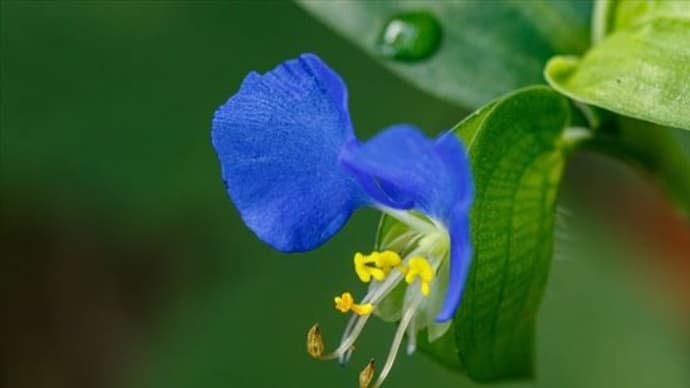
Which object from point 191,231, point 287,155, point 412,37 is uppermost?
point 287,155

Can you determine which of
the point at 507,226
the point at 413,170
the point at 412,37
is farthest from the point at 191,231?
the point at 413,170

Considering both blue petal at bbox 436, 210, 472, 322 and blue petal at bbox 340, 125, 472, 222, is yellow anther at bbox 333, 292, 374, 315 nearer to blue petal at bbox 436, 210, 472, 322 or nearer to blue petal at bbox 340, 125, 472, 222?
blue petal at bbox 340, 125, 472, 222

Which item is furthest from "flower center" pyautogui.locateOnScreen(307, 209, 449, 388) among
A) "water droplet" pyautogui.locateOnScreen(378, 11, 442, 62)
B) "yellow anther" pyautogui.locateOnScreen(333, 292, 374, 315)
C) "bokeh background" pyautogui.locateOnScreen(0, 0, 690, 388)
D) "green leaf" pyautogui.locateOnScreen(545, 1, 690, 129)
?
"bokeh background" pyautogui.locateOnScreen(0, 0, 690, 388)

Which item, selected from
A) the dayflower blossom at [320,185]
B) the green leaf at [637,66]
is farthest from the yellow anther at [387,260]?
the green leaf at [637,66]

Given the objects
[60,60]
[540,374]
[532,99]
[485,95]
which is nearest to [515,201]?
[532,99]

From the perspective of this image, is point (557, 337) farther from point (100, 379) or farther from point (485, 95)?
point (485, 95)

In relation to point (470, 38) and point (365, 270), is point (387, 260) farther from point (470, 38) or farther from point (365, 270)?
point (470, 38)
